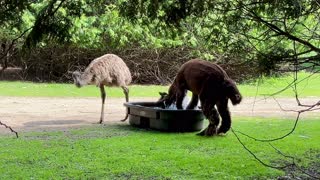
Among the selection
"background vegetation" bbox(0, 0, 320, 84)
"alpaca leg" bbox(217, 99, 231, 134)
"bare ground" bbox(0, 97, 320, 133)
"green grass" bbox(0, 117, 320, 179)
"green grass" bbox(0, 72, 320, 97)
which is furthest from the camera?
"green grass" bbox(0, 72, 320, 97)

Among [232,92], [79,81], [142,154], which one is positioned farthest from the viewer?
[79,81]

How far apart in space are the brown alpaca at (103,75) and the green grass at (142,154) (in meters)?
1.20

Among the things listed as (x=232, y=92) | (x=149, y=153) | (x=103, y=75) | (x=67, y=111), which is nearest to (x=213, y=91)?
(x=232, y=92)

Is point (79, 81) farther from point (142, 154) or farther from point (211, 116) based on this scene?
point (142, 154)

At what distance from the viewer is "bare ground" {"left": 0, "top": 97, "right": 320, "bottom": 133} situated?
976cm

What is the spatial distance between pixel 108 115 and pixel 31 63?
27.7 ft

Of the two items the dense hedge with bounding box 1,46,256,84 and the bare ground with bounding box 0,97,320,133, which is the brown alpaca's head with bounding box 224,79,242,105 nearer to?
the bare ground with bounding box 0,97,320,133

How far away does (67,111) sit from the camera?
1135cm

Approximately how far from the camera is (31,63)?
1848 cm

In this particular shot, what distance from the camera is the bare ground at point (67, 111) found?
384 inches

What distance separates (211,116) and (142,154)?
1662 mm

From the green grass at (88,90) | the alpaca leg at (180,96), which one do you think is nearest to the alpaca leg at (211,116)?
the alpaca leg at (180,96)

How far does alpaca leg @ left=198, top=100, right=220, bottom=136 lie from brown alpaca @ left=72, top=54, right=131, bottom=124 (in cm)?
246

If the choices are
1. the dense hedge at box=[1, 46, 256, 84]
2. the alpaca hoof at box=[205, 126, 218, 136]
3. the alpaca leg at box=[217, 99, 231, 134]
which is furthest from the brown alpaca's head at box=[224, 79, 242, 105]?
the dense hedge at box=[1, 46, 256, 84]
